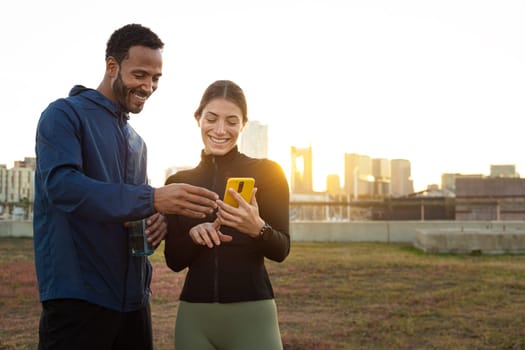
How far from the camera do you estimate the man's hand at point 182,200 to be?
219 centimetres

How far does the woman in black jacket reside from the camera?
2514 millimetres

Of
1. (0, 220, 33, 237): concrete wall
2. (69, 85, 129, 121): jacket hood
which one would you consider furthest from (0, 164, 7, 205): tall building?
(69, 85, 129, 121): jacket hood

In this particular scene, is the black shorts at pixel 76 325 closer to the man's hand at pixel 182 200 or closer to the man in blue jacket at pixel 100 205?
the man in blue jacket at pixel 100 205

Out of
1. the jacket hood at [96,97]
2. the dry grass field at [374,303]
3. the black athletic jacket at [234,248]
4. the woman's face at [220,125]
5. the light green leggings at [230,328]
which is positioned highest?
the jacket hood at [96,97]

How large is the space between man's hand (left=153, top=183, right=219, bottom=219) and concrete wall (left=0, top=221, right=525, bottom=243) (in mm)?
21149

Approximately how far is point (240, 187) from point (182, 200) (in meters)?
0.28

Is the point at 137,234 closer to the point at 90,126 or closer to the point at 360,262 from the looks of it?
the point at 90,126

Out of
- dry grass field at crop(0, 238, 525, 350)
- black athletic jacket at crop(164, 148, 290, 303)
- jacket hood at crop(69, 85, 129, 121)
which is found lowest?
dry grass field at crop(0, 238, 525, 350)

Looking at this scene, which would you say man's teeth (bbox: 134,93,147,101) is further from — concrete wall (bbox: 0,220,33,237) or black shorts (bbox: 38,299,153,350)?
concrete wall (bbox: 0,220,33,237)

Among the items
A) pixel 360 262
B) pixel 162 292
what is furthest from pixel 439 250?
pixel 162 292

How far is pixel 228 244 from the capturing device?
2664 millimetres

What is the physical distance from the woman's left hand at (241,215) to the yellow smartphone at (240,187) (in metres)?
0.02

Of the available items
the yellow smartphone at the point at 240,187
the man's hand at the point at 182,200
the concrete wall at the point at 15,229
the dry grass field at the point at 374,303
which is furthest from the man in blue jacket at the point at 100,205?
the concrete wall at the point at 15,229

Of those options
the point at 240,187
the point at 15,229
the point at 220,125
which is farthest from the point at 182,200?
the point at 15,229
